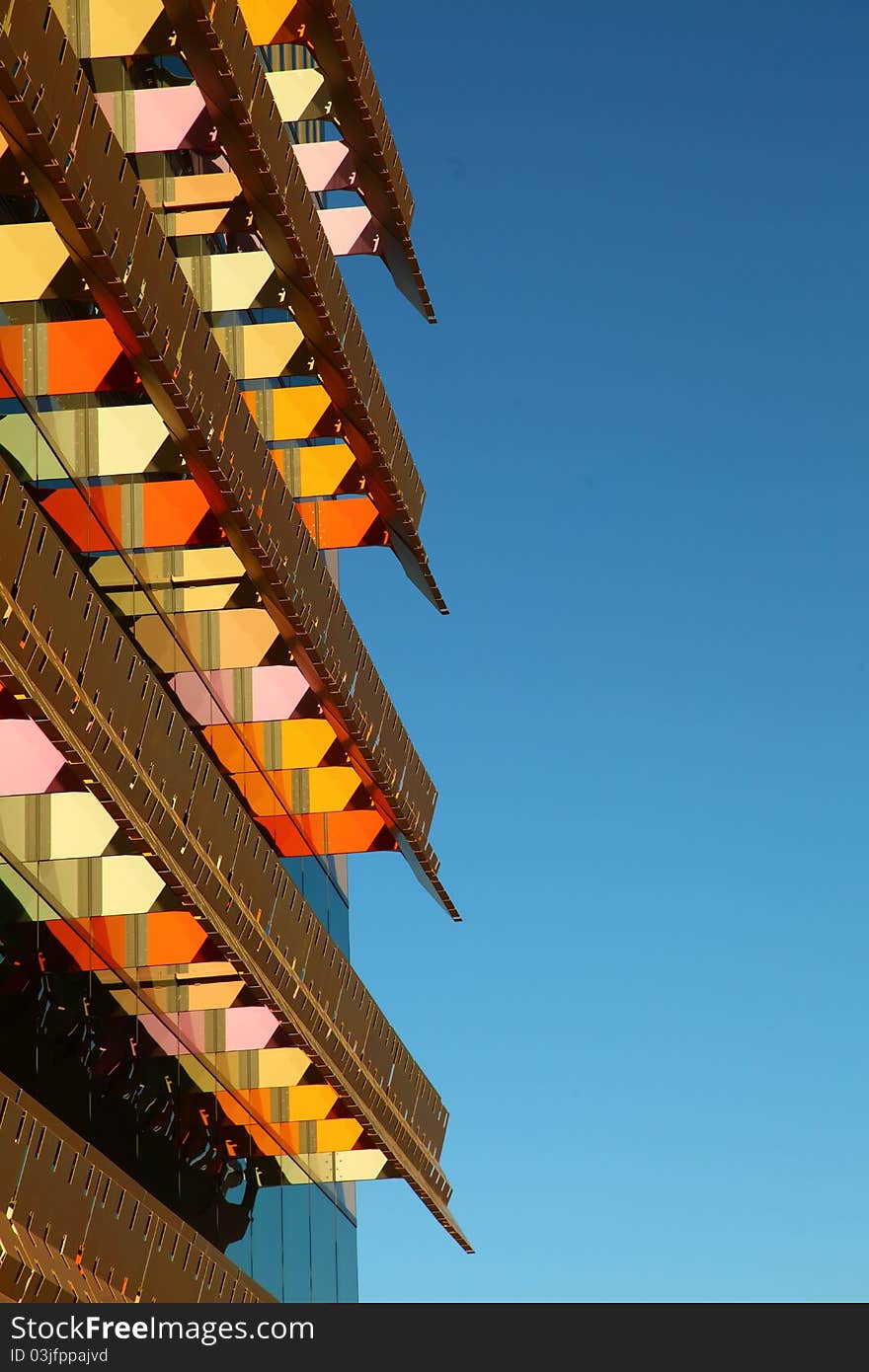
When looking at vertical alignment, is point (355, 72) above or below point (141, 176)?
above

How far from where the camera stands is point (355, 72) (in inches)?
1052

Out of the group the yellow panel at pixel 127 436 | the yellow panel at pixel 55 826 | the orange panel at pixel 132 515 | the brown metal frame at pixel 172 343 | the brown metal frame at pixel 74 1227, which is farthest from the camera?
the yellow panel at pixel 127 436

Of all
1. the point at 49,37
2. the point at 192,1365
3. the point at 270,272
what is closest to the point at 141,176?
the point at 270,272

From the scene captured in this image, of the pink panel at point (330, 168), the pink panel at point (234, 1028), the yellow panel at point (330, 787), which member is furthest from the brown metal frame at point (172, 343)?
the pink panel at point (330, 168)

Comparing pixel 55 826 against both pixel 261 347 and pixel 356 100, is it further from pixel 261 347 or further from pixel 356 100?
pixel 356 100

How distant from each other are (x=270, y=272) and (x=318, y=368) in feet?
6.63

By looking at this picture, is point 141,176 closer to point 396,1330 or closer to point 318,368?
point 318,368

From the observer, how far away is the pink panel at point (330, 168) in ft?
95.8

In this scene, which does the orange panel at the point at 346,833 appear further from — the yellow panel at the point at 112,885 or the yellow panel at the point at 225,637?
the yellow panel at the point at 112,885

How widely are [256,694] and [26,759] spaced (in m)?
9.88

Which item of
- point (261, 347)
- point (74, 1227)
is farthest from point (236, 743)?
point (74, 1227)

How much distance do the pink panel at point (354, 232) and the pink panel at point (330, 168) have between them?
148 cm

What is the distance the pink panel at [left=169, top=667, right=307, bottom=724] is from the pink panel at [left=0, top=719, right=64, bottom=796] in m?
6.75

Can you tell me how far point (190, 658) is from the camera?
79.3 ft
